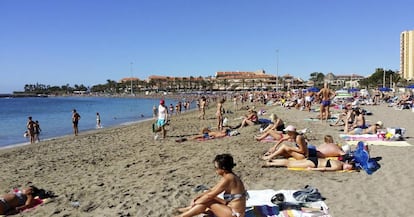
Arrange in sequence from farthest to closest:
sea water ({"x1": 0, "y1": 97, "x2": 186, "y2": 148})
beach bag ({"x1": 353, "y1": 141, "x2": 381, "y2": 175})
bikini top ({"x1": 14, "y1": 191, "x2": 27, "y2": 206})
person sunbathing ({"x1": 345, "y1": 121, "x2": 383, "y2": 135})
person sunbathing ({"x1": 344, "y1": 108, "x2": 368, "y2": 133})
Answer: sea water ({"x1": 0, "y1": 97, "x2": 186, "y2": 148}) → person sunbathing ({"x1": 344, "y1": 108, "x2": 368, "y2": 133}) → person sunbathing ({"x1": 345, "y1": 121, "x2": 383, "y2": 135}) → beach bag ({"x1": 353, "y1": 141, "x2": 381, "y2": 175}) → bikini top ({"x1": 14, "y1": 191, "x2": 27, "y2": 206})

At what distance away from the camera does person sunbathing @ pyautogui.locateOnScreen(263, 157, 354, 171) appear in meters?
6.00

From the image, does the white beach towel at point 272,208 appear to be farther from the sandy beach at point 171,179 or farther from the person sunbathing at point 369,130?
the person sunbathing at point 369,130

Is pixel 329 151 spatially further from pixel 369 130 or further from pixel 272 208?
pixel 369 130

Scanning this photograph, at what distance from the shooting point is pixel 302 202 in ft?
14.4

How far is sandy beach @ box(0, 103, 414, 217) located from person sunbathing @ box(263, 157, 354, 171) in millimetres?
145

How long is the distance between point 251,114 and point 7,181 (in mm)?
8098

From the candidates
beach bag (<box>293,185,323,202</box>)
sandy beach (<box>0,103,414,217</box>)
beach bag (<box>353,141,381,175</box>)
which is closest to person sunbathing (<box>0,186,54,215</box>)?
sandy beach (<box>0,103,414,217</box>)

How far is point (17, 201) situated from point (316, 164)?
4728mm

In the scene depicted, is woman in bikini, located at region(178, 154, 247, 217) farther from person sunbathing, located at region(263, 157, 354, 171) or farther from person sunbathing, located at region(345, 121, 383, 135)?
person sunbathing, located at region(345, 121, 383, 135)

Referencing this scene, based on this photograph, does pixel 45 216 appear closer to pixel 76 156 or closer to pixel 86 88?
pixel 76 156

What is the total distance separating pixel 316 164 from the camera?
610 centimetres

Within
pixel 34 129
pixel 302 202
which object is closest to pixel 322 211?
pixel 302 202

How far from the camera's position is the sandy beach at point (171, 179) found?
459 cm

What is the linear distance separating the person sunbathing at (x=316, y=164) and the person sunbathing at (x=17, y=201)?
393 cm
